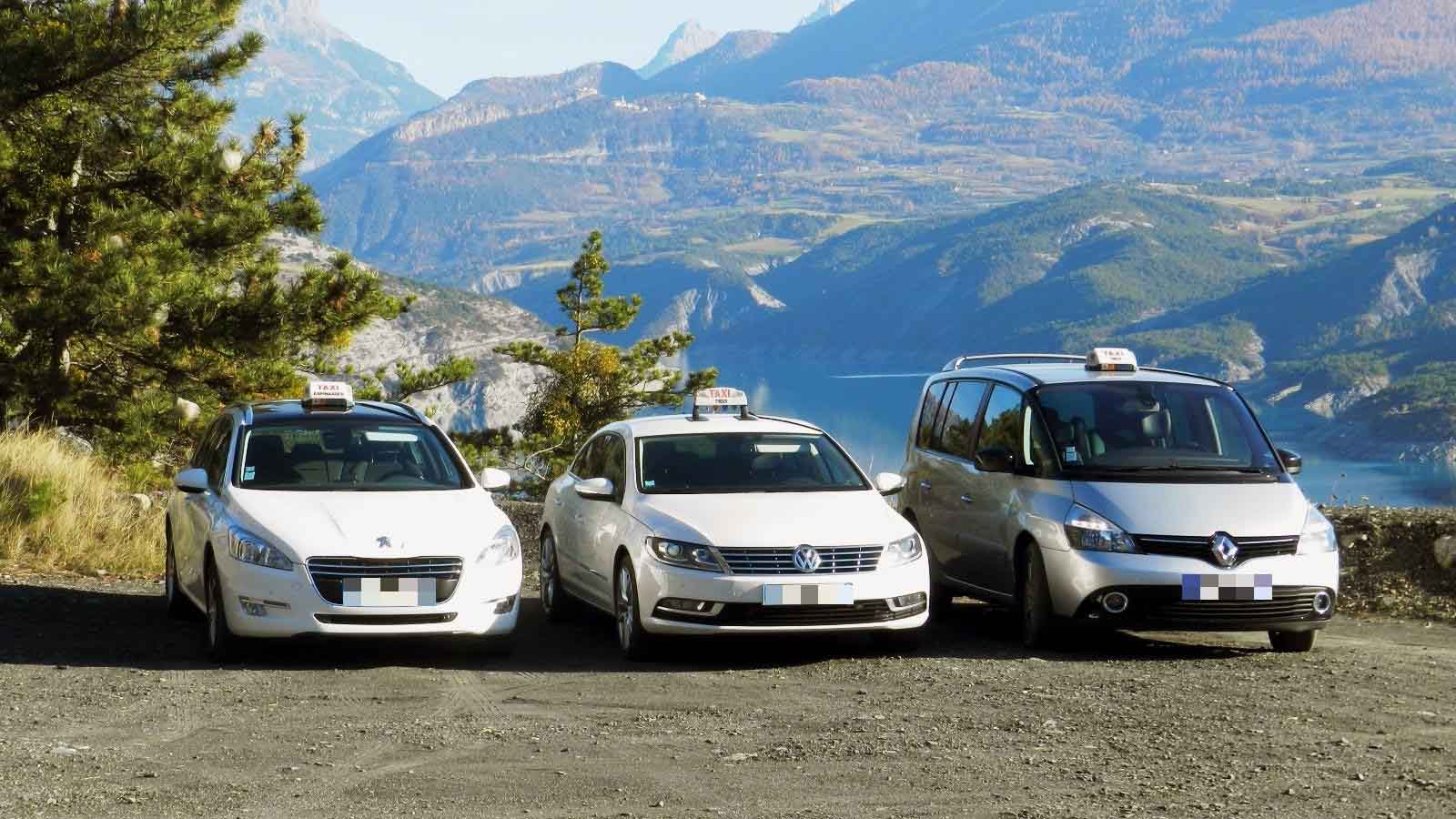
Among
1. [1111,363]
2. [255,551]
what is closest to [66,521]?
[255,551]

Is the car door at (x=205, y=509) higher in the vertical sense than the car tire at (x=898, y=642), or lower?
higher

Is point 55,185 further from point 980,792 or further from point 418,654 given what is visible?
point 980,792

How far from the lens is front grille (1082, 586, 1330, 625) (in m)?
9.59

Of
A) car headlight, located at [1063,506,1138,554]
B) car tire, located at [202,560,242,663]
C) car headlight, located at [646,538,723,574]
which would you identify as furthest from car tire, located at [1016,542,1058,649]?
car tire, located at [202,560,242,663]

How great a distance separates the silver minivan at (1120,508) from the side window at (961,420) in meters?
0.01

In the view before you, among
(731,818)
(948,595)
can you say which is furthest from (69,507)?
(731,818)

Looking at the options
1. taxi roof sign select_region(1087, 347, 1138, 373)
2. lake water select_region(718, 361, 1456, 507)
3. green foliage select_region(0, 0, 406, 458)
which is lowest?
lake water select_region(718, 361, 1456, 507)

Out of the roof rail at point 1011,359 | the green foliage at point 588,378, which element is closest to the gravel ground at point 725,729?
the roof rail at point 1011,359

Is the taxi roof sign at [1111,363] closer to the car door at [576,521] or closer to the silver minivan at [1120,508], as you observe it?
the silver minivan at [1120,508]

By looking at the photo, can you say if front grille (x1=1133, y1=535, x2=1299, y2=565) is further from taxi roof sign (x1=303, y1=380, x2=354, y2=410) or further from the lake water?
the lake water

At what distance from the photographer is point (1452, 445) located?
161 metres

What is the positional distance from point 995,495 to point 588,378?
139 ft

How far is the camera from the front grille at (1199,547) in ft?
31.7

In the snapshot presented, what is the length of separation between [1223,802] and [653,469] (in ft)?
16.4
